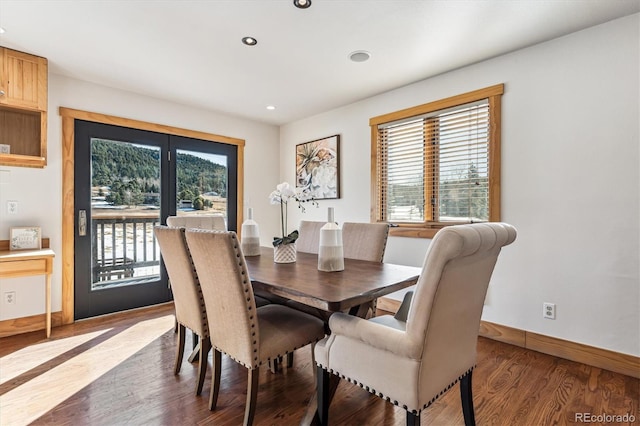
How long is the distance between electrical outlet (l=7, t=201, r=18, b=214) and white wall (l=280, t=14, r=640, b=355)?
14.1 feet

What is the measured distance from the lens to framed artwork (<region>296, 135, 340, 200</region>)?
4172 millimetres

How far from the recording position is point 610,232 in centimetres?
227

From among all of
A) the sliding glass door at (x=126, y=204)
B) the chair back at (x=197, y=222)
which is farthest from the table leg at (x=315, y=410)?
the sliding glass door at (x=126, y=204)

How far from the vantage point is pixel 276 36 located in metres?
2.44

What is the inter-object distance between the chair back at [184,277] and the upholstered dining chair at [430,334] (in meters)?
0.80

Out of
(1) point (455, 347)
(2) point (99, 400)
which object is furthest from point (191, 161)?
(1) point (455, 347)

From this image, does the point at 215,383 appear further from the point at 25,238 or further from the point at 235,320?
the point at 25,238

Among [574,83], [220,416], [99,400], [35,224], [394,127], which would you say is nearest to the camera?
[220,416]

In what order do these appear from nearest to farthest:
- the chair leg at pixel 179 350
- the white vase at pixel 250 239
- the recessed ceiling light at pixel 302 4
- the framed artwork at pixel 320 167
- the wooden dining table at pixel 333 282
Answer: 1. the wooden dining table at pixel 333 282
2. the recessed ceiling light at pixel 302 4
3. the chair leg at pixel 179 350
4. the white vase at pixel 250 239
5. the framed artwork at pixel 320 167

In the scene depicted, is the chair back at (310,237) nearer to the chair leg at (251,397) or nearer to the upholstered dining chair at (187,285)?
the upholstered dining chair at (187,285)

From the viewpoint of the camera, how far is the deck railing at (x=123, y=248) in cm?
347

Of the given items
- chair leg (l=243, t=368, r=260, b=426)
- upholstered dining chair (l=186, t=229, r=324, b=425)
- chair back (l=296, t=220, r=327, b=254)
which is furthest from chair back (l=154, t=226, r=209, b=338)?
chair back (l=296, t=220, r=327, b=254)

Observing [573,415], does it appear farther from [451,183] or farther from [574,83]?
[574,83]

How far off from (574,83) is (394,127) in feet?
5.30
